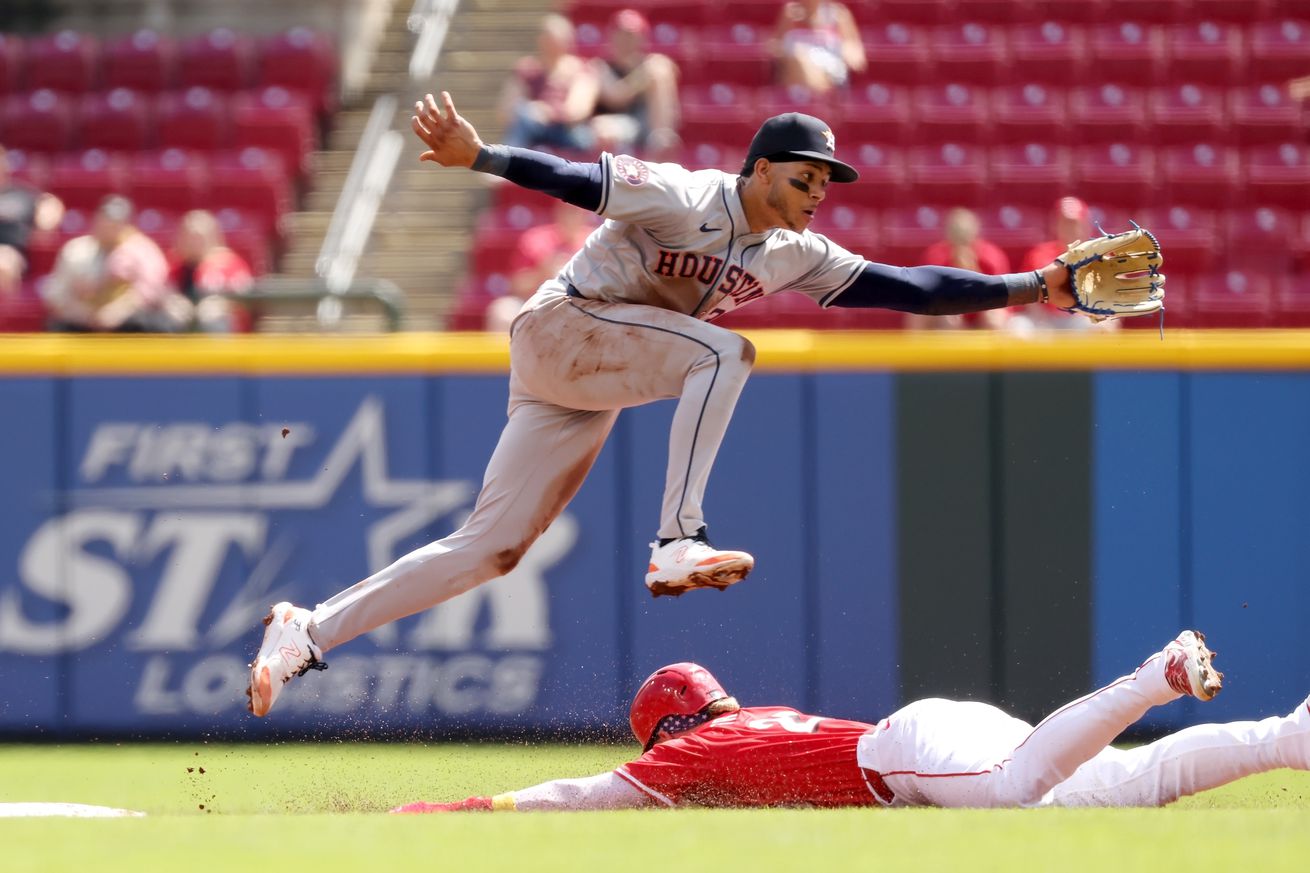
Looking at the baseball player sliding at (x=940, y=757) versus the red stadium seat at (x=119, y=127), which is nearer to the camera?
the baseball player sliding at (x=940, y=757)

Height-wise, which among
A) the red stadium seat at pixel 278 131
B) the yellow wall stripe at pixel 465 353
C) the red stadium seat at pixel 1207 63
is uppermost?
the red stadium seat at pixel 1207 63

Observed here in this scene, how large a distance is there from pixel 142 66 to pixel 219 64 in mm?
519

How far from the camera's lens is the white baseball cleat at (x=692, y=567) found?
486 centimetres

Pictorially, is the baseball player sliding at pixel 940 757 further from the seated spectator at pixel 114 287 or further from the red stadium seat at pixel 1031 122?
the red stadium seat at pixel 1031 122

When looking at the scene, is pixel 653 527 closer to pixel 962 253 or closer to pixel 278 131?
pixel 962 253

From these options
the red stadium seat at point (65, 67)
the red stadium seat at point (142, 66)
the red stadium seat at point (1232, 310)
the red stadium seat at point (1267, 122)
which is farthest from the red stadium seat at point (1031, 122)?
the red stadium seat at point (65, 67)

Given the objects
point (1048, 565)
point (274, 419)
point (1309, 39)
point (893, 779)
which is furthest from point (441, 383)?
point (1309, 39)

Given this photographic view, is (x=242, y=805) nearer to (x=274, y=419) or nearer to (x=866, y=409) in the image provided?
(x=274, y=419)

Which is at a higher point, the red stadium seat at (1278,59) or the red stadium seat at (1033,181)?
the red stadium seat at (1278,59)

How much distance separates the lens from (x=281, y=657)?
18.0ft

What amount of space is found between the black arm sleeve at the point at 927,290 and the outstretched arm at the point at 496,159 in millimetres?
983

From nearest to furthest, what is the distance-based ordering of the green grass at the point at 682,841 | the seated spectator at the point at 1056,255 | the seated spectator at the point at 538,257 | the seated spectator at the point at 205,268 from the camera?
the green grass at the point at 682,841 < the seated spectator at the point at 1056,255 < the seated spectator at the point at 538,257 < the seated spectator at the point at 205,268

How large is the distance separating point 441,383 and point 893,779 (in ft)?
10.3

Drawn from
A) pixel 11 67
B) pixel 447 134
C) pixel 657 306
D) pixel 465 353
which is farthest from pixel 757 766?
pixel 11 67
